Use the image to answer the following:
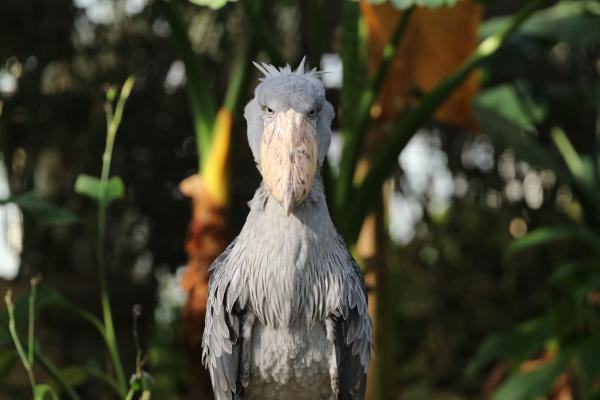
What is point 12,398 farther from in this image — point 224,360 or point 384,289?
point 224,360

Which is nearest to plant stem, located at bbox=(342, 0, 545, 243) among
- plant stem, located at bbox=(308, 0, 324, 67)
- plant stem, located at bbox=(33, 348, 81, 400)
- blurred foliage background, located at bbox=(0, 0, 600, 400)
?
blurred foliage background, located at bbox=(0, 0, 600, 400)

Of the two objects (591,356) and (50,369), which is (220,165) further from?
(591,356)

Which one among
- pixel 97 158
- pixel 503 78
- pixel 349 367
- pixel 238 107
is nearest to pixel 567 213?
pixel 503 78

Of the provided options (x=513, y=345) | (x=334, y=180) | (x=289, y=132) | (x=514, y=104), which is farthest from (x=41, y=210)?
(x=514, y=104)

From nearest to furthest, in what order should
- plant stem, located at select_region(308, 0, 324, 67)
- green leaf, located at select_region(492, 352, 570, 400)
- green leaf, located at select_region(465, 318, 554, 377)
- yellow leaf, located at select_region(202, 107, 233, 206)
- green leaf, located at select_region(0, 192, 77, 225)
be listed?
green leaf, located at select_region(0, 192, 77, 225)
yellow leaf, located at select_region(202, 107, 233, 206)
plant stem, located at select_region(308, 0, 324, 67)
green leaf, located at select_region(492, 352, 570, 400)
green leaf, located at select_region(465, 318, 554, 377)

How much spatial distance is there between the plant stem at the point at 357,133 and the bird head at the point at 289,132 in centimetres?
88

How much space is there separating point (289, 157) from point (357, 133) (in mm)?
1009

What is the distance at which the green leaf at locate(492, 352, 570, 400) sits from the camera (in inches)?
89.2

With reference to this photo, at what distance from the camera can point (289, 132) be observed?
100 centimetres

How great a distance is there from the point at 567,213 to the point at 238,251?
2.75 meters

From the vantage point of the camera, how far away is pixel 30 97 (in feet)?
9.52

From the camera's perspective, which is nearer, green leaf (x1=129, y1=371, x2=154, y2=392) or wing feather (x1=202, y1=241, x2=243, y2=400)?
wing feather (x1=202, y1=241, x2=243, y2=400)

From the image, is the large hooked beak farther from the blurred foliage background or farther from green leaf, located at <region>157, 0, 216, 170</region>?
green leaf, located at <region>157, 0, 216, 170</region>

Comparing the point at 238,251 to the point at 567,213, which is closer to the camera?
the point at 238,251
